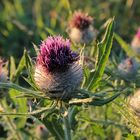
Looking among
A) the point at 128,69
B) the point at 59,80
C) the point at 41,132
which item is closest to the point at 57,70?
the point at 59,80

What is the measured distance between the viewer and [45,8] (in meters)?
8.05

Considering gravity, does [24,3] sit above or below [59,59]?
above

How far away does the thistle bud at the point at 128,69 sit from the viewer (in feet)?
11.2

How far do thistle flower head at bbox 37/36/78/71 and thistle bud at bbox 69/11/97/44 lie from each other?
1435mm

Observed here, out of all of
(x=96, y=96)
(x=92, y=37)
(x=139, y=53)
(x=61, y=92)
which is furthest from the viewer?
(x=139, y=53)

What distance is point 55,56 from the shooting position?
252 cm

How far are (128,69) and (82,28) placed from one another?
0.86m

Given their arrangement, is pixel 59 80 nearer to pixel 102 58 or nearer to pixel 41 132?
pixel 102 58

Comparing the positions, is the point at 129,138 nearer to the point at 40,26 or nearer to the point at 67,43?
the point at 67,43

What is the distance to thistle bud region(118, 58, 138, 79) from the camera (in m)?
3.40

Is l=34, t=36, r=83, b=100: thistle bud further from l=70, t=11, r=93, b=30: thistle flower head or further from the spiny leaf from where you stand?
l=70, t=11, r=93, b=30: thistle flower head

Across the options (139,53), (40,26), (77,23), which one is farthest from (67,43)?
(40,26)

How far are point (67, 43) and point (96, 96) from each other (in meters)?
0.42

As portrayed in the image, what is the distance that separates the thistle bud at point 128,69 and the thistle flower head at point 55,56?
968 mm
